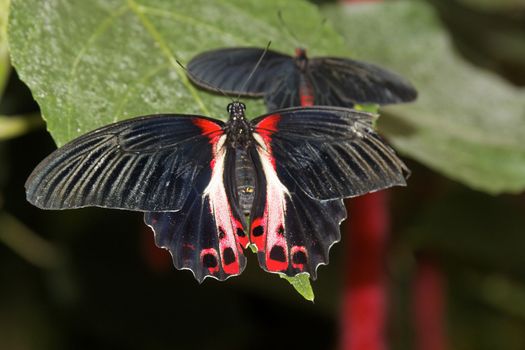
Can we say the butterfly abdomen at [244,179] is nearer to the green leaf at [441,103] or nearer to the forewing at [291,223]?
the forewing at [291,223]

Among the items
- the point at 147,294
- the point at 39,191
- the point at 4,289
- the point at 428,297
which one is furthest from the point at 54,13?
the point at 147,294

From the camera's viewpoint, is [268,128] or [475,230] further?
[475,230]

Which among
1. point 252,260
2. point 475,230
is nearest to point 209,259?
point 252,260

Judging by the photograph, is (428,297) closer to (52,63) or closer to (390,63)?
(390,63)

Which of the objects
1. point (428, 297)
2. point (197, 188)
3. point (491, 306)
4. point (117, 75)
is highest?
point (117, 75)

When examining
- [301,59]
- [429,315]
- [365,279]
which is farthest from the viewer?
[429,315]

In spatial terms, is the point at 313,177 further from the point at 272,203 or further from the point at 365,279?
the point at 365,279
